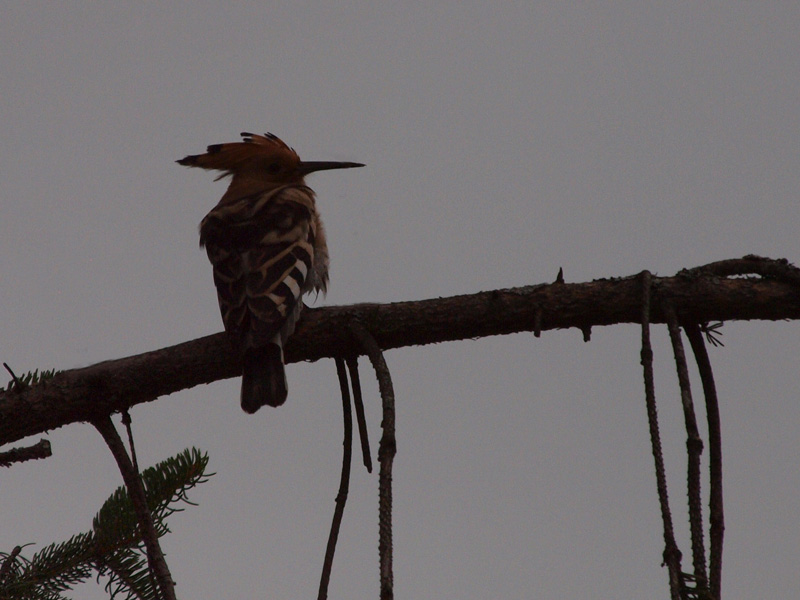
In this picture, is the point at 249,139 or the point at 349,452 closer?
the point at 349,452

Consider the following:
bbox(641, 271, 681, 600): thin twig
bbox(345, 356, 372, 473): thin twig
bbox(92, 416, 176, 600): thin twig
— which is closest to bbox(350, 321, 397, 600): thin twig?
bbox(345, 356, 372, 473): thin twig

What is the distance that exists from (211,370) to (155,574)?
2.45 ft

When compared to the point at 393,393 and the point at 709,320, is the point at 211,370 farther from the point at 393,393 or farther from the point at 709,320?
the point at 709,320

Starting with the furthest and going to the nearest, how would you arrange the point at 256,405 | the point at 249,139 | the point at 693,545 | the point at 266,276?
the point at 249,139, the point at 266,276, the point at 256,405, the point at 693,545

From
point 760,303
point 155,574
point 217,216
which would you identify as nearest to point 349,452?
point 155,574

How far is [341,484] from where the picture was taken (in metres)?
2.10

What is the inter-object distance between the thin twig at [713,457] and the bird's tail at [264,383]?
52.2 inches

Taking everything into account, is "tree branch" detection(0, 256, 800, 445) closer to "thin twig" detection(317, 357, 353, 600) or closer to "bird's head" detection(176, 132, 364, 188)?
"thin twig" detection(317, 357, 353, 600)

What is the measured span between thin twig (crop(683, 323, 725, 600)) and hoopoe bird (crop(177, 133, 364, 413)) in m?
1.18

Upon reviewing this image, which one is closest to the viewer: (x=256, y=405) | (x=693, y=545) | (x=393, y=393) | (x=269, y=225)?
(x=693, y=545)

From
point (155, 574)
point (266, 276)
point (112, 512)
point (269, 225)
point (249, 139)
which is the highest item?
point (249, 139)

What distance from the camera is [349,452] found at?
2195 millimetres

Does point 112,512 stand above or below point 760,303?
below

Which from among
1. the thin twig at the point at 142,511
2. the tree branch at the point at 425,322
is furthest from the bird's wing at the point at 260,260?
the thin twig at the point at 142,511
